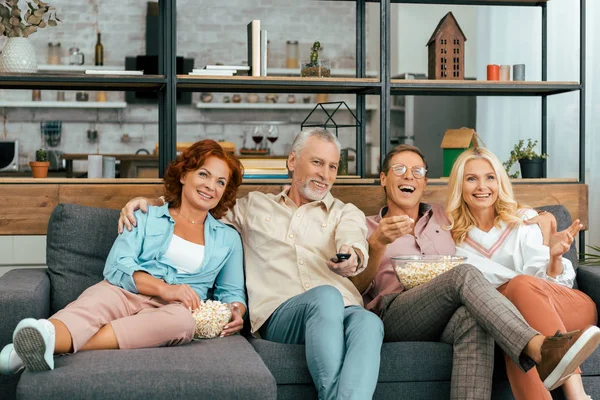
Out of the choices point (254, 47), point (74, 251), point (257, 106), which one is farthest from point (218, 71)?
point (257, 106)

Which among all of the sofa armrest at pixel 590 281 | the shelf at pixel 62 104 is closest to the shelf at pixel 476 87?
the sofa armrest at pixel 590 281

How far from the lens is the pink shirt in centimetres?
313

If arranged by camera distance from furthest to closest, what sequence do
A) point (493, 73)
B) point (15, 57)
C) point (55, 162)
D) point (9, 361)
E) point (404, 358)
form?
1. point (55, 162)
2. point (493, 73)
3. point (15, 57)
4. point (404, 358)
5. point (9, 361)

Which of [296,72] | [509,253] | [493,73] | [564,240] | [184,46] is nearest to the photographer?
[564,240]

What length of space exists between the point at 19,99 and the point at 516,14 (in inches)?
194

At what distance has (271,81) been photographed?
3.70 metres

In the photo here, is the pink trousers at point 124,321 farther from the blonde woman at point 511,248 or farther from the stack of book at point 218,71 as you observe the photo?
the stack of book at point 218,71

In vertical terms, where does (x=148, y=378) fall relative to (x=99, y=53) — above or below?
below

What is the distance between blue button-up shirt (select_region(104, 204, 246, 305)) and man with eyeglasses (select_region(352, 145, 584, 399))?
480 millimetres

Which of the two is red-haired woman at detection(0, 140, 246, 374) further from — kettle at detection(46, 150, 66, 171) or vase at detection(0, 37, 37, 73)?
kettle at detection(46, 150, 66, 171)

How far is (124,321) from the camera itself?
2.60 metres

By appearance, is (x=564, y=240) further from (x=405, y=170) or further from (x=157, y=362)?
(x=157, y=362)

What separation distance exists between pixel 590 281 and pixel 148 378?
1.87 meters

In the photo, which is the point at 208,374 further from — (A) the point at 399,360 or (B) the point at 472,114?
(B) the point at 472,114
